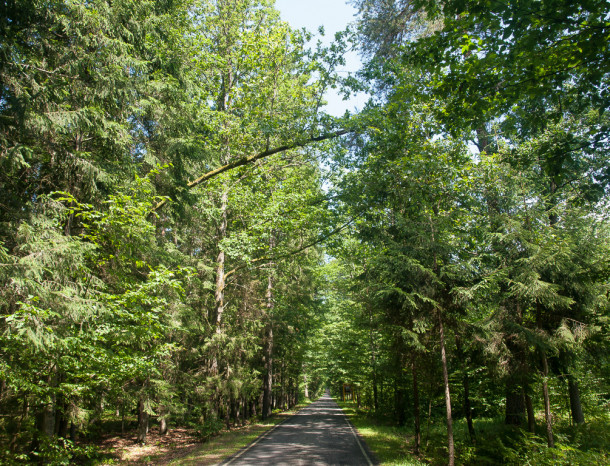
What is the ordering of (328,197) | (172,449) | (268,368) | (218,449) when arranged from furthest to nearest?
1. (268,368)
2. (328,197)
3. (172,449)
4. (218,449)

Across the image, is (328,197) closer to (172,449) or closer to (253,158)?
(253,158)

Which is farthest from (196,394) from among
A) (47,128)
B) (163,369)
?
(47,128)

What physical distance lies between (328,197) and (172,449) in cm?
1066

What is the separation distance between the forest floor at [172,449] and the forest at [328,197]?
902mm

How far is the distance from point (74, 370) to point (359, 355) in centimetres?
1742

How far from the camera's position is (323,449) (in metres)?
11.0

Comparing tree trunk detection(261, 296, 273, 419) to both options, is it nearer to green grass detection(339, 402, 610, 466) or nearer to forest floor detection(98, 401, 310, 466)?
forest floor detection(98, 401, 310, 466)

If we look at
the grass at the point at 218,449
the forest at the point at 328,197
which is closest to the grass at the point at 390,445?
the forest at the point at 328,197

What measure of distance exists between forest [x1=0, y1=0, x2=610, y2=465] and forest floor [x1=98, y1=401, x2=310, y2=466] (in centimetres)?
90

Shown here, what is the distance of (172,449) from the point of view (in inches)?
489

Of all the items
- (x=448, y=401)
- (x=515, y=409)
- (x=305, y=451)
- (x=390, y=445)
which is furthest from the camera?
(x=390, y=445)

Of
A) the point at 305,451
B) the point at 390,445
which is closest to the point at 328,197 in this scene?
the point at 305,451

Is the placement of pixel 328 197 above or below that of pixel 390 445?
above

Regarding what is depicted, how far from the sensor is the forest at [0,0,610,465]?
561cm
